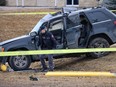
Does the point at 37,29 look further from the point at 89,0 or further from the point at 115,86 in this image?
the point at 89,0

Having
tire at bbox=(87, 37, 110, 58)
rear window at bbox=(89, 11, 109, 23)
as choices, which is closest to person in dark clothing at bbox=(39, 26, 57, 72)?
tire at bbox=(87, 37, 110, 58)

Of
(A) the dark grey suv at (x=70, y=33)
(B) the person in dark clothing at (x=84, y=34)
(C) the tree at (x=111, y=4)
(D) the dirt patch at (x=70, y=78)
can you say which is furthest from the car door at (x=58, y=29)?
(C) the tree at (x=111, y=4)

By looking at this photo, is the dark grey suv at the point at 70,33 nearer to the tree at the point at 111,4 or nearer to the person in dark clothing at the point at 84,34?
the person in dark clothing at the point at 84,34

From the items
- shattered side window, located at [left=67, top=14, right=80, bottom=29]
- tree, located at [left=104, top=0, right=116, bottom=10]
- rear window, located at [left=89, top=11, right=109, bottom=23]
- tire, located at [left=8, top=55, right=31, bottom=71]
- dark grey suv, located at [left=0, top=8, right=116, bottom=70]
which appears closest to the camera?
tire, located at [left=8, top=55, right=31, bottom=71]

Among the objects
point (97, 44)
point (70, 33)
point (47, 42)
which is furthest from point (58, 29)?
point (97, 44)

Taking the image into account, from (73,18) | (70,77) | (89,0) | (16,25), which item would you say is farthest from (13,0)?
(70,77)

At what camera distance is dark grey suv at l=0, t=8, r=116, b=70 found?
1505 centimetres

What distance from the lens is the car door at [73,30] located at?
15.3m

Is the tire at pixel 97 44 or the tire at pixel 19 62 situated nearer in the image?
the tire at pixel 19 62

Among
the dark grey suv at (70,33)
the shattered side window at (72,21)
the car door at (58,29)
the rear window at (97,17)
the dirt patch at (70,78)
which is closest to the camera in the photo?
the dirt patch at (70,78)

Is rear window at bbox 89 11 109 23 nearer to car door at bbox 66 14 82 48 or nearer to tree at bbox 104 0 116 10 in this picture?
car door at bbox 66 14 82 48

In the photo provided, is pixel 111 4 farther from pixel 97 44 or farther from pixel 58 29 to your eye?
pixel 58 29

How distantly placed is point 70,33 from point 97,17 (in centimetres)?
130

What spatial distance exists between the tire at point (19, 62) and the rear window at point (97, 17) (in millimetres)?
2781
